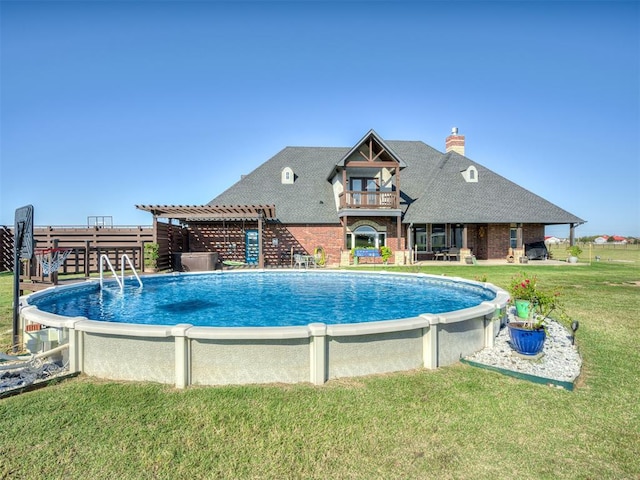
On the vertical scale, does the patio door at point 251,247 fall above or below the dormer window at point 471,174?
below

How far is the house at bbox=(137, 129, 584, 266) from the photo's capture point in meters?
22.6

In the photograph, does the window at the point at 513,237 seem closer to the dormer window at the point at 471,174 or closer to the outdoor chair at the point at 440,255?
the dormer window at the point at 471,174

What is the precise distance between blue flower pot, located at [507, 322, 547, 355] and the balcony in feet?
56.0

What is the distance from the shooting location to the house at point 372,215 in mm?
22625

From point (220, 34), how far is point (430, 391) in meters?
16.9

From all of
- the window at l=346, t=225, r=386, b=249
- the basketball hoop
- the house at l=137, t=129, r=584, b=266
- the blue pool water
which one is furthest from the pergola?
the basketball hoop

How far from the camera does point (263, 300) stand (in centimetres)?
1037

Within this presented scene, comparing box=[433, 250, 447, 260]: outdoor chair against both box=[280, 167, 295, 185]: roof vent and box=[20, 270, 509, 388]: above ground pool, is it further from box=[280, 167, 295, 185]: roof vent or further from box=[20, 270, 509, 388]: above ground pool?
box=[20, 270, 509, 388]: above ground pool

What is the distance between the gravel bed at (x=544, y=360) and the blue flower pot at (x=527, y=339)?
134mm

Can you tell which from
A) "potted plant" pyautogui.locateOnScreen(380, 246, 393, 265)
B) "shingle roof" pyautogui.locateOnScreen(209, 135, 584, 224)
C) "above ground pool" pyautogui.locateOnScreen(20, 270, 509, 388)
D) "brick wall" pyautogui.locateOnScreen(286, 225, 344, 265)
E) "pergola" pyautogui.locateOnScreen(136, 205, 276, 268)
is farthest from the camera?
"shingle roof" pyautogui.locateOnScreen(209, 135, 584, 224)

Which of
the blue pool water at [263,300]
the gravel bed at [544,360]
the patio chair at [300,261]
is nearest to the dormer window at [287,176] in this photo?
the patio chair at [300,261]

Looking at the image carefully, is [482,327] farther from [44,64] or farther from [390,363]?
[44,64]

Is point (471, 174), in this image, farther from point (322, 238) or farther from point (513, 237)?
point (322, 238)

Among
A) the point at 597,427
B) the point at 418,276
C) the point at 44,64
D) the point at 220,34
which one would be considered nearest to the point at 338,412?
the point at 597,427
